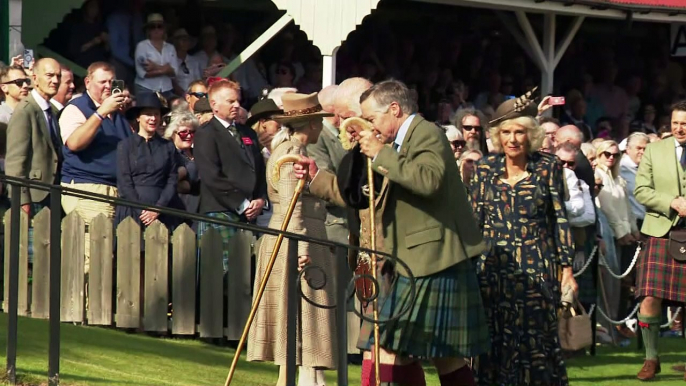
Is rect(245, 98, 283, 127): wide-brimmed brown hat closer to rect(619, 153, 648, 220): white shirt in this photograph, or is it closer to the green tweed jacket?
the green tweed jacket

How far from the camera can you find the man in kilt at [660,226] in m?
12.1

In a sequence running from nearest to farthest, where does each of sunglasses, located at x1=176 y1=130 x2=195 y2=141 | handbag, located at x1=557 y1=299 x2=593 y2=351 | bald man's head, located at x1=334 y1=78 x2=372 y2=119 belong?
bald man's head, located at x1=334 y1=78 x2=372 y2=119
handbag, located at x1=557 y1=299 x2=593 y2=351
sunglasses, located at x1=176 y1=130 x2=195 y2=141

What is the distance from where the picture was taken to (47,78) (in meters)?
12.2

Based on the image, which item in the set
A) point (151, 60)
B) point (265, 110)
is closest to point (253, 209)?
point (265, 110)

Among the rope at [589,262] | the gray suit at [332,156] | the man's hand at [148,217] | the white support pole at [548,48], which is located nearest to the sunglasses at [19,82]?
the man's hand at [148,217]

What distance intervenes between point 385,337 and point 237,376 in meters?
2.06

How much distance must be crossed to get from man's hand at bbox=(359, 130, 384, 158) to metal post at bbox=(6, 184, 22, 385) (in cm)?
184

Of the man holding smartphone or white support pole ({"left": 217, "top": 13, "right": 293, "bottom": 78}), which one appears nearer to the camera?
the man holding smartphone

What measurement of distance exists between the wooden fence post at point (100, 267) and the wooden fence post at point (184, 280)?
1.49ft

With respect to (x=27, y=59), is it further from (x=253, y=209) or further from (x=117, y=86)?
(x=253, y=209)

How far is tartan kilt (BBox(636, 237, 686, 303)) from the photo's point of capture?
12094 millimetres

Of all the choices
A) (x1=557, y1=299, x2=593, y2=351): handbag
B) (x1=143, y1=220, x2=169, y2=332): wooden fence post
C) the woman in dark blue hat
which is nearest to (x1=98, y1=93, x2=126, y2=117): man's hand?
the woman in dark blue hat

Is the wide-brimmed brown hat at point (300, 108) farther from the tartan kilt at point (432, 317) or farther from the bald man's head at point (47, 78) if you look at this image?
the bald man's head at point (47, 78)

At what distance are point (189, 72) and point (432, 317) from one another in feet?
26.9
